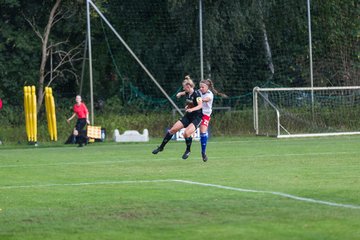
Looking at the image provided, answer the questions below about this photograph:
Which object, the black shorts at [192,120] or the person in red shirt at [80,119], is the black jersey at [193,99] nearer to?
the black shorts at [192,120]

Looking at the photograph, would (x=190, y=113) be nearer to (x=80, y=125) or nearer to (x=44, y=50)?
(x=80, y=125)

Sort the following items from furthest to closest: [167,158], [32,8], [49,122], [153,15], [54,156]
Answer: [32,8] < [153,15] < [49,122] < [54,156] < [167,158]

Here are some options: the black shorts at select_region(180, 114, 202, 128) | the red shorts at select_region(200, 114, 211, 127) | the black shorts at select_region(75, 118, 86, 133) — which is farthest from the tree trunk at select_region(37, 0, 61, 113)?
the red shorts at select_region(200, 114, 211, 127)

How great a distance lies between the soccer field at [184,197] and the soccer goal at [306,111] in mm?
12583

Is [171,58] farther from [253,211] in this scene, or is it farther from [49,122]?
[253,211]

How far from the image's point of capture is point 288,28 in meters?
41.3

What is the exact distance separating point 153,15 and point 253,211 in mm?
29407

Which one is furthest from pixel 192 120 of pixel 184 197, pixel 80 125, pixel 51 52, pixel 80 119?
pixel 51 52

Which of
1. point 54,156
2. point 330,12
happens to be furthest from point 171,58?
point 54,156

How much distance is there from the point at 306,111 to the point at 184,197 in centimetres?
2401

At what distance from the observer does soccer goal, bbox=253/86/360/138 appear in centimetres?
3553

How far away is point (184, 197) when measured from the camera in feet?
42.1

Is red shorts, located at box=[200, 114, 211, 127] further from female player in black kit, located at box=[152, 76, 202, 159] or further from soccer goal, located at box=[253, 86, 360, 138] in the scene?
soccer goal, located at box=[253, 86, 360, 138]

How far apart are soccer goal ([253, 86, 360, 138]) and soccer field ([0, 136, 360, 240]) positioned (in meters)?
12.6
